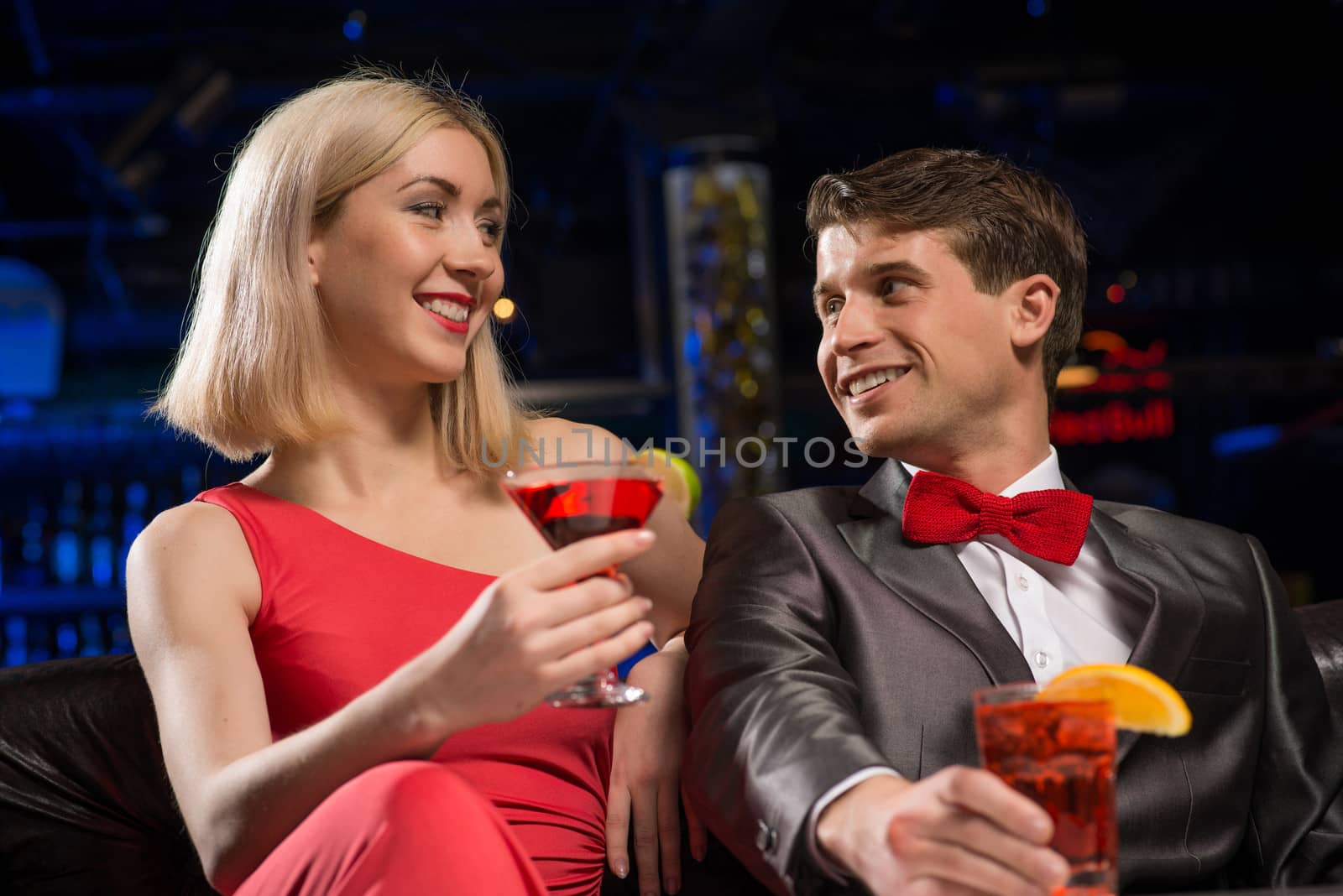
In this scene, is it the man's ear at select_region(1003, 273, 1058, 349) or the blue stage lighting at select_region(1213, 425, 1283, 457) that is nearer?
the man's ear at select_region(1003, 273, 1058, 349)

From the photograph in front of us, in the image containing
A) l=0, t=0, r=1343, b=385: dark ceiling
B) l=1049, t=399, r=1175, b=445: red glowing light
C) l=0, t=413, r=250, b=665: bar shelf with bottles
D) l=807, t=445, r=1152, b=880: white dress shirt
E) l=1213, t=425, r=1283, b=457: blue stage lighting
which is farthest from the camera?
l=1049, t=399, r=1175, b=445: red glowing light

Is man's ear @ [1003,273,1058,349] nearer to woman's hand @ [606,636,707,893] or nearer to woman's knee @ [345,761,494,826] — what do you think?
woman's hand @ [606,636,707,893]

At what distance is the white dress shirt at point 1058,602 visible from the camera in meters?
1.77

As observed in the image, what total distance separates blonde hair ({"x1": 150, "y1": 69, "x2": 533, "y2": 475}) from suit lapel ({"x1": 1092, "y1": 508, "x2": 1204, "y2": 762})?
114 centimetres

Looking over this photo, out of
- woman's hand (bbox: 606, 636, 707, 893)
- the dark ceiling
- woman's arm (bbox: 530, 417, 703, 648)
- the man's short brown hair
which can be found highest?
the dark ceiling

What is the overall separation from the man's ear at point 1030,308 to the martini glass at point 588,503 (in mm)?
752

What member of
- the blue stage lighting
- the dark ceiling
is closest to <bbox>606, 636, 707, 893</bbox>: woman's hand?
the dark ceiling

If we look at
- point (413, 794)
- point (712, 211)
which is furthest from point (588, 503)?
point (712, 211)

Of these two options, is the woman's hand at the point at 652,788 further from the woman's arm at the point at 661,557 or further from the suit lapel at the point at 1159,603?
the suit lapel at the point at 1159,603

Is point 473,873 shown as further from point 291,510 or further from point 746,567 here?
point 291,510

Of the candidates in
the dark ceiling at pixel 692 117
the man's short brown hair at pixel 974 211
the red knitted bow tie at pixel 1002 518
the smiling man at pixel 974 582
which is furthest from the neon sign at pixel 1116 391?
the red knitted bow tie at pixel 1002 518

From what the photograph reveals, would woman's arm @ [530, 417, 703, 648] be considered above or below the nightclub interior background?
below

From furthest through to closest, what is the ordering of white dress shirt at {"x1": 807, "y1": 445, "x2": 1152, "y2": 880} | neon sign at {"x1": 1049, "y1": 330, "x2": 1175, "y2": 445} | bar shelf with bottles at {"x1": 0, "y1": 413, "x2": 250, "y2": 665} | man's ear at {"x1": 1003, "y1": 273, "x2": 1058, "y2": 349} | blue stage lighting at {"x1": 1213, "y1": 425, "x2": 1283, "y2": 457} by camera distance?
blue stage lighting at {"x1": 1213, "y1": 425, "x2": 1283, "y2": 457}
neon sign at {"x1": 1049, "y1": 330, "x2": 1175, "y2": 445}
bar shelf with bottles at {"x1": 0, "y1": 413, "x2": 250, "y2": 665}
man's ear at {"x1": 1003, "y1": 273, "x2": 1058, "y2": 349}
white dress shirt at {"x1": 807, "y1": 445, "x2": 1152, "y2": 880}

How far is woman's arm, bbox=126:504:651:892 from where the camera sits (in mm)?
1275
